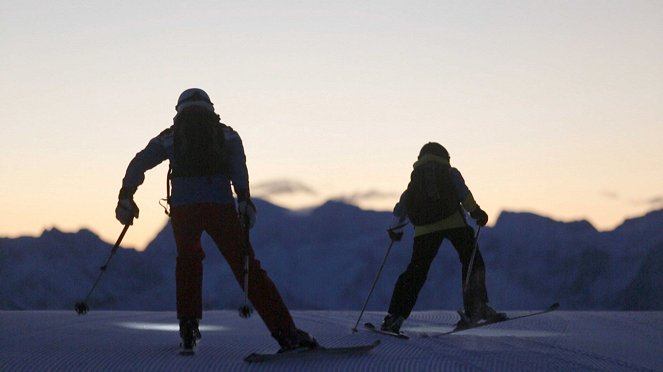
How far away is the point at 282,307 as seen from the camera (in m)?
6.66

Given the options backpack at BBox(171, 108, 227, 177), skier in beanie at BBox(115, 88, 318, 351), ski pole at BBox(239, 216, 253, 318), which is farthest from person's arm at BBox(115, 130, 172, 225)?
ski pole at BBox(239, 216, 253, 318)

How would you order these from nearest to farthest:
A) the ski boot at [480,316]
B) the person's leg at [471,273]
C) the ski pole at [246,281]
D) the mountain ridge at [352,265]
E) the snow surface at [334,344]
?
1. the snow surface at [334,344]
2. the ski pole at [246,281]
3. the ski boot at [480,316]
4. the person's leg at [471,273]
5. the mountain ridge at [352,265]

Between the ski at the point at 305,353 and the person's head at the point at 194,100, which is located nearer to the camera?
the ski at the point at 305,353

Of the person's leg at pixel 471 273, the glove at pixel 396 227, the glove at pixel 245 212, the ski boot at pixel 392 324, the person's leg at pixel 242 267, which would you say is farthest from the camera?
the glove at pixel 396 227

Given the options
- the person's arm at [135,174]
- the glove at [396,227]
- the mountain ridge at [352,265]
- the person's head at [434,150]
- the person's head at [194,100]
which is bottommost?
the mountain ridge at [352,265]

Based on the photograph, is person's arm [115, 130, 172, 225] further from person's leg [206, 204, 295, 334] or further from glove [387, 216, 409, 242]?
glove [387, 216, 409, 242]

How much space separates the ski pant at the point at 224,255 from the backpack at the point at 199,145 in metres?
0.25

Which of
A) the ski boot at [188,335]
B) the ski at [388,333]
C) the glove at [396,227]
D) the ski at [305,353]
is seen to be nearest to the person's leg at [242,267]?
the ski at [305,353]

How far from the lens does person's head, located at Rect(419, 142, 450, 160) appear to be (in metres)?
9.16

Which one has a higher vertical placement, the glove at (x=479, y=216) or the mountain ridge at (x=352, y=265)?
the glove at (x=479, y=216)

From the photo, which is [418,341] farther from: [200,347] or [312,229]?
[312,229]

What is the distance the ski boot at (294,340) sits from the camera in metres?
6.46

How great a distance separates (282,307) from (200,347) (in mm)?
859

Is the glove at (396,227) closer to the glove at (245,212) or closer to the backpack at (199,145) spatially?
the glove at (245,212)
